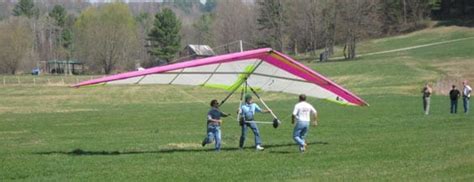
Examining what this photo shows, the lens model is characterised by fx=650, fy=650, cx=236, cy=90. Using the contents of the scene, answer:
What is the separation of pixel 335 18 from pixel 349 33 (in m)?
8.41

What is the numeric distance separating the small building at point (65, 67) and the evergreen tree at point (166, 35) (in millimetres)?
14869

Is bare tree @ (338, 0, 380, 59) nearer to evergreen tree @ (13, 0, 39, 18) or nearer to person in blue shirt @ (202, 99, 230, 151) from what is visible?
person in blue shirt @ (202, 99, 230, 151)

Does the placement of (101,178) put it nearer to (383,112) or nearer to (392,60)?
(383,112)

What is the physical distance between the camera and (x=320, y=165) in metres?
12.8

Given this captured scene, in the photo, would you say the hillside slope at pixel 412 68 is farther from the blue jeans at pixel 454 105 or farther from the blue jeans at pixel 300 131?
the blue jeans at pixel 300 131

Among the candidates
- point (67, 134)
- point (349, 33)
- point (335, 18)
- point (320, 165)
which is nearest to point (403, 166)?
point (320, 165)

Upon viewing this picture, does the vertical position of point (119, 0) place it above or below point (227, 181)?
above

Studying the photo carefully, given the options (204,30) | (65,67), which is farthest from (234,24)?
(204,30)

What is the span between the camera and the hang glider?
14.5 meters

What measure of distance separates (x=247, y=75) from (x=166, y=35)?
310ft

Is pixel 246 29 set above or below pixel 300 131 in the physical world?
above

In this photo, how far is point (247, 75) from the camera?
57.3 ft


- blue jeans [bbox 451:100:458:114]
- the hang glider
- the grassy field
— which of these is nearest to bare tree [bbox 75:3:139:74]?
the grassy field

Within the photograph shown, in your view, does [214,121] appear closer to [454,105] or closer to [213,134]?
[213,134]
